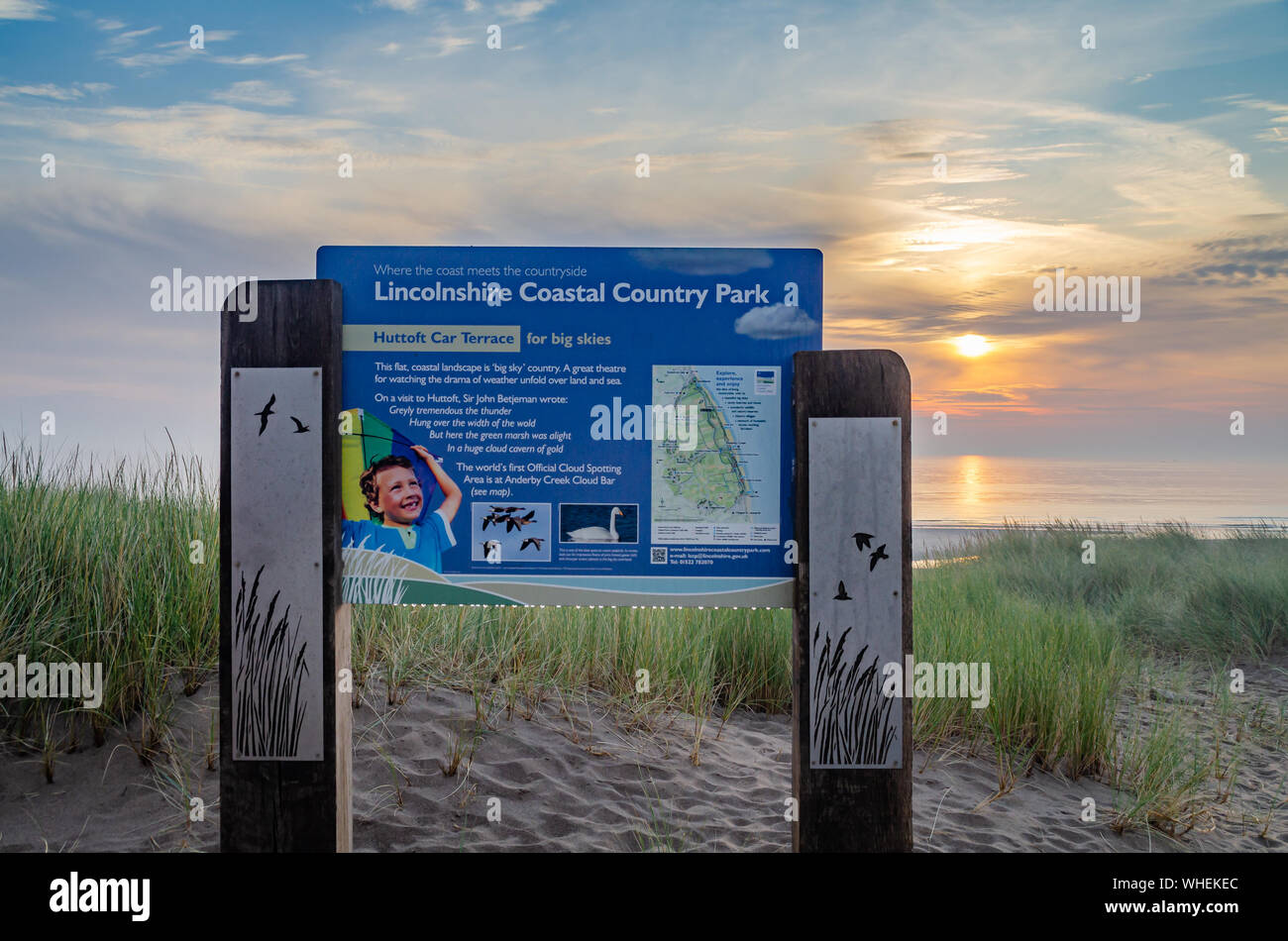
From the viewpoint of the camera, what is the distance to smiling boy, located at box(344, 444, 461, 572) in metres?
3.96

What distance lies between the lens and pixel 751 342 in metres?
3.98

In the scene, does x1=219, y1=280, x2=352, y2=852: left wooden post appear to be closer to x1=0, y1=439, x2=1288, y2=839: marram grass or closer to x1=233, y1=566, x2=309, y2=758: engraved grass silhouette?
x1=233, y1=566, x2=309, y2=758: engraved grass silhouette

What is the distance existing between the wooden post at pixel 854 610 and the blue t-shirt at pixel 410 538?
5.50ft

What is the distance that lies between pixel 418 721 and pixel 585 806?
1.44 metres

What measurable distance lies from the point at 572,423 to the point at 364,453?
100 cm

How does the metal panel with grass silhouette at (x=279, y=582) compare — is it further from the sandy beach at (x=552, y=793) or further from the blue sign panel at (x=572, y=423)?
the sandy beach at (x=552, y=793)

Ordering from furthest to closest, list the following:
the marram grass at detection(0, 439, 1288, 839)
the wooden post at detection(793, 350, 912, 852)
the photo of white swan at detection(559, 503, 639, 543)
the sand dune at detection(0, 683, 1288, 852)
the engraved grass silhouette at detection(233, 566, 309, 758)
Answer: the marram grass at detection(0, 439, 1288, 839)
the sand dune at detection(0, 683, 1288, 852)
the photo of white swan at detection(559, 503, 639, 543)
the engraved grass silhouette at detection(233, 566, 309, 758)
the wooden post at detection(793, 350, 912, 852)

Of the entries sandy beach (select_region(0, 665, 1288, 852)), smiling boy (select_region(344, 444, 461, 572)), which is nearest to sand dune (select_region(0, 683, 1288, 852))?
sandy beach (select_region(0, 665, 1288, 852))

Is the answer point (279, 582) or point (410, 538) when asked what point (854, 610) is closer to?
point (410, 538)

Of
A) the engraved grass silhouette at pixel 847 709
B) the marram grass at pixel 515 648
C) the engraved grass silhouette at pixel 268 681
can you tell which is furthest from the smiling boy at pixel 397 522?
the marram grass at pixel 515 648

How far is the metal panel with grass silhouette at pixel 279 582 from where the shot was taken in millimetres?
3846

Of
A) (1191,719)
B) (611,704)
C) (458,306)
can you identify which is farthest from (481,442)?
(1191,719)

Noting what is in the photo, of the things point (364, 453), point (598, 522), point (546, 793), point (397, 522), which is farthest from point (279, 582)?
point (546, 793)

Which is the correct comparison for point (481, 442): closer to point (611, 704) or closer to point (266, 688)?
point (266, 688)
